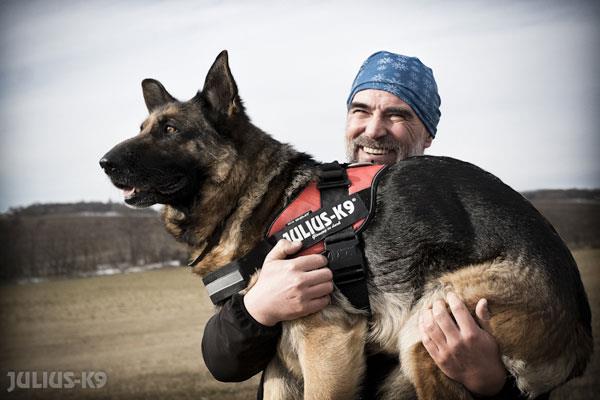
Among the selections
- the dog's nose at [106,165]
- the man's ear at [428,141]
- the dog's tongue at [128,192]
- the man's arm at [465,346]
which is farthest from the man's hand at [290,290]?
the man's ear at [428,141]

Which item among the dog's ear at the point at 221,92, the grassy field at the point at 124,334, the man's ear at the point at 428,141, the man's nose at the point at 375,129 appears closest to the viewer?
the dog's ear at the point at 221,92

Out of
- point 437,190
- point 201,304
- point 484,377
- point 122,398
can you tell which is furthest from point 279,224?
point 201,304

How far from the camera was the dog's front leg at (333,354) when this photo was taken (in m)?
2.77

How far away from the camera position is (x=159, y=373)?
20125 millimetres

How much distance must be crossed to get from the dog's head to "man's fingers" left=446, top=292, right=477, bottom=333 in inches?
65.2

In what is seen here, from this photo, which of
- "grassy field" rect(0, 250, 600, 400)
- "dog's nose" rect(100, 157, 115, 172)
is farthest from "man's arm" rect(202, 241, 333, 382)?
"grassy field" rect(0, 250, 600, 400)

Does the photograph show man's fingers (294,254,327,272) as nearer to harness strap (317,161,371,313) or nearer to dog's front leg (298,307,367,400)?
harness strap (317,161,371,313)

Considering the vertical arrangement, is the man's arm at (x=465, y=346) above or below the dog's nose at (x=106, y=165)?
below

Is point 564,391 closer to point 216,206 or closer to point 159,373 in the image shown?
point 216,206

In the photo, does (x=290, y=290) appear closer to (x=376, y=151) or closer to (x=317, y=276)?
(x=317, y=276)

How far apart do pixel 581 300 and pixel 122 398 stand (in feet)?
53.7

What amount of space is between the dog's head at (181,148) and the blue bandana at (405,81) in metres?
1.06

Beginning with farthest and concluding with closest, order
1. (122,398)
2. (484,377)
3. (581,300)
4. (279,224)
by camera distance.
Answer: (122,398), (279,224), (581,300), (484,377)

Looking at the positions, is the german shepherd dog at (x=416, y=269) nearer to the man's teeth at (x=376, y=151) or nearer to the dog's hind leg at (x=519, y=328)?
the dog's hind leg at (x=519, y=328)
